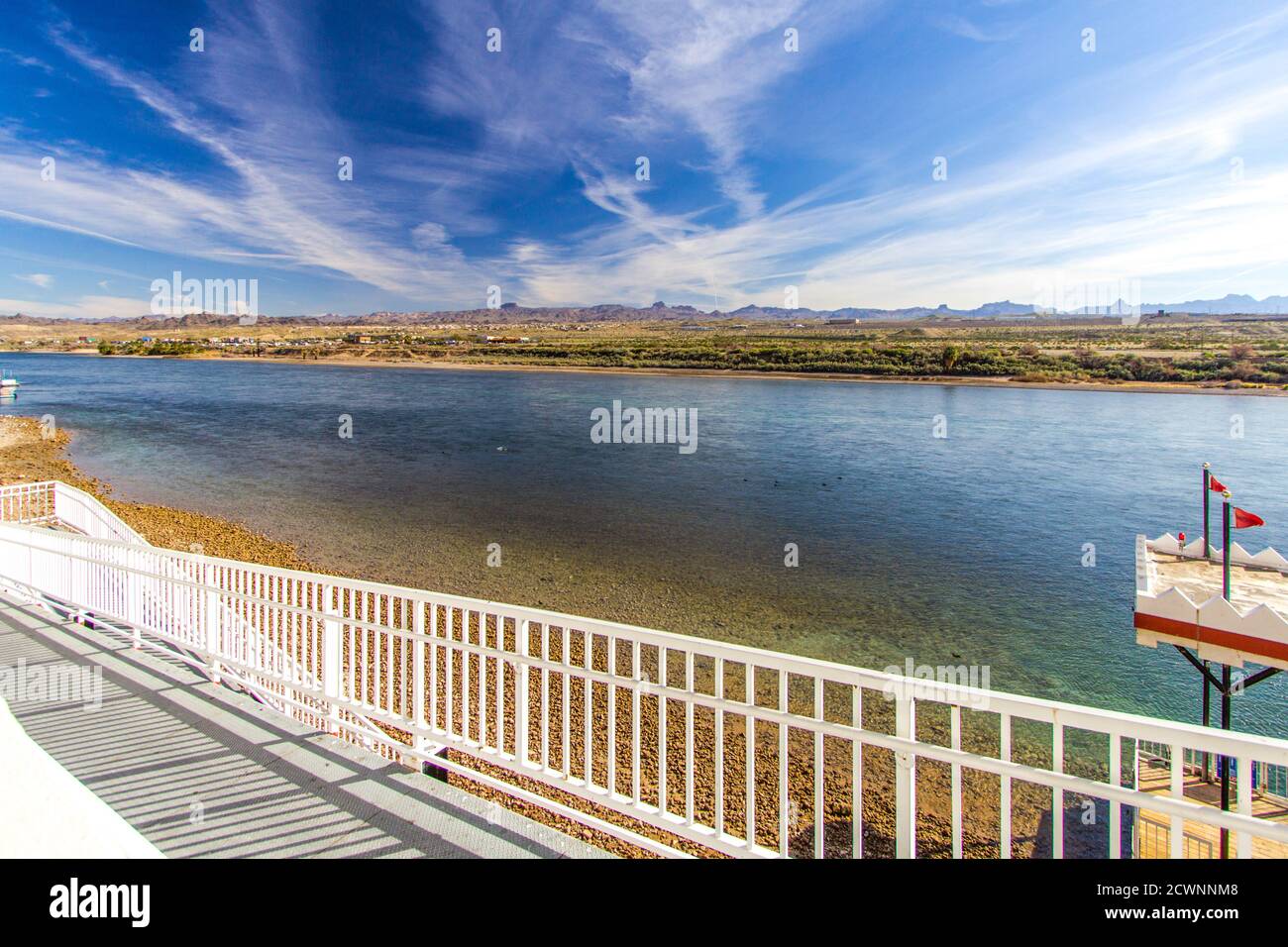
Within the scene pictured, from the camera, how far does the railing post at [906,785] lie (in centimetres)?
253

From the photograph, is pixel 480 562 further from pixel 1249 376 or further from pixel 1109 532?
pixel 1249 376

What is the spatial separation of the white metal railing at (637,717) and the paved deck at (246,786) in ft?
0.77

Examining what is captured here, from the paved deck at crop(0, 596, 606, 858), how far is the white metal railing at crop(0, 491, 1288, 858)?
235 millimetres

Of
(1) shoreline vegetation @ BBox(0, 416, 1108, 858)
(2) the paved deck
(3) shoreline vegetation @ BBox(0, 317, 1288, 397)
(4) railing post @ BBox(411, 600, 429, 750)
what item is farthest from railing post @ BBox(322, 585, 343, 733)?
(3) shoreline vegetation @ BBox(0, 317, 1288, 397)

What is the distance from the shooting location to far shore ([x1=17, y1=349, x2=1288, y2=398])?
54.7 m

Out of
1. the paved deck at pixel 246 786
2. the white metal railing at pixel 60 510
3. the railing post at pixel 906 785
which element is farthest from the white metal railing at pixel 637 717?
the white metal railing at pixel 60 510

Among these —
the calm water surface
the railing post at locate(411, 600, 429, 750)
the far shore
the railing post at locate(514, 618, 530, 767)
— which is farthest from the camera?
the far shore

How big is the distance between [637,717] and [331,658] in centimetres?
238

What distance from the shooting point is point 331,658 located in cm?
441

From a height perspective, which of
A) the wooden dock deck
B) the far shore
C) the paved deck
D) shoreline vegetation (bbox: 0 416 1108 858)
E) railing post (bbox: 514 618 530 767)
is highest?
the far shore

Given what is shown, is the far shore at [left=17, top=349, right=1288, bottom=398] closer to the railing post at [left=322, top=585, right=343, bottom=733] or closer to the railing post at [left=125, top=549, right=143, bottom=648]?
the railing post at [left=322, top=585, right=343, bottom=733]

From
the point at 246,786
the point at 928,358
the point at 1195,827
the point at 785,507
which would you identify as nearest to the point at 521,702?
the point at 246,786

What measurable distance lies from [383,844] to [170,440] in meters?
35.1
